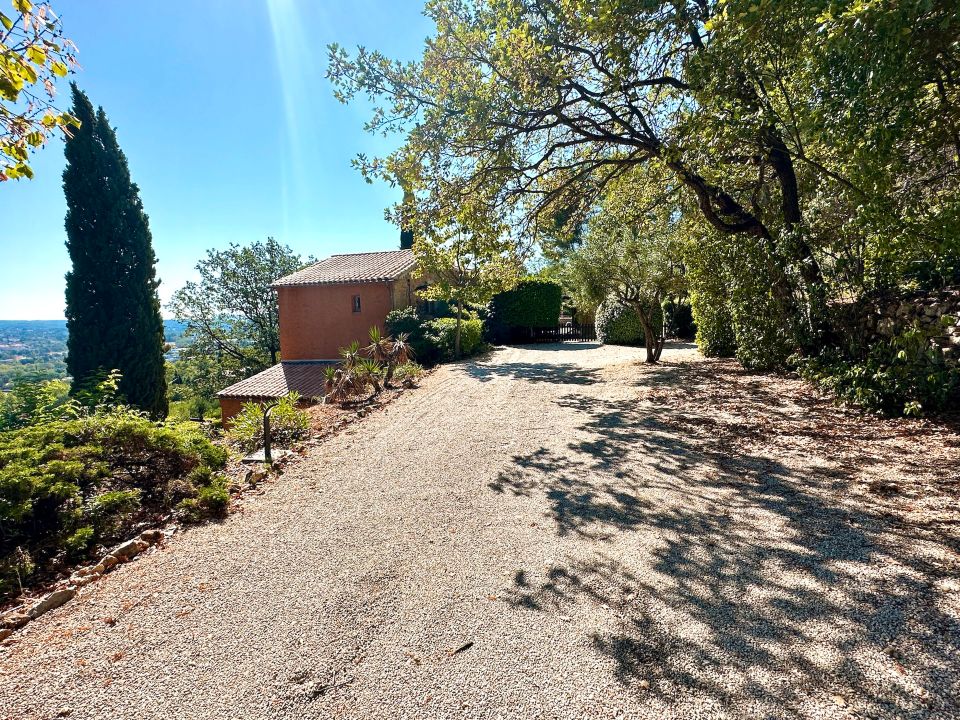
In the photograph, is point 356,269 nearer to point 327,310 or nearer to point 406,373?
point 327,310

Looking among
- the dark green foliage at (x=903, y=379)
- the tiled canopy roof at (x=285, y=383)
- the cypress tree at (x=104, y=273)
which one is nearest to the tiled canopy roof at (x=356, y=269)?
the tiled canopy roof at (x=285, y=383)

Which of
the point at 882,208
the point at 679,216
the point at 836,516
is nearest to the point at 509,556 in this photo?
the point at 836,516

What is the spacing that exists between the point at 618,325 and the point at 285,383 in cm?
1403

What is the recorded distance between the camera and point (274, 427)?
6.70 metres

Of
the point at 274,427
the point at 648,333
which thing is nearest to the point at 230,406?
the point at 274,427

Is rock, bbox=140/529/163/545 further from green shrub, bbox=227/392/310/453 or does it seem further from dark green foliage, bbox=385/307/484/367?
dark green foliage, bbox=385/307/484/367

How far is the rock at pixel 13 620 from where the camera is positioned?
103 inches

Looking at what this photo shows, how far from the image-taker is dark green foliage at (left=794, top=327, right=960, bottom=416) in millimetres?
5266

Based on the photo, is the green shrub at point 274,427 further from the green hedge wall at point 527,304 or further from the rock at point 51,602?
the green hedge wall at point 527,304

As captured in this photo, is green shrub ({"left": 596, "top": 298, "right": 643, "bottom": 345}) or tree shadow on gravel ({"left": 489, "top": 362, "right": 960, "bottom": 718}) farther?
green shrub ({"left": 596, "top": 298, "right": 643, "bottom": 345})

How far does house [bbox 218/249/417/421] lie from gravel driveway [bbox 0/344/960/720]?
12.7 meters

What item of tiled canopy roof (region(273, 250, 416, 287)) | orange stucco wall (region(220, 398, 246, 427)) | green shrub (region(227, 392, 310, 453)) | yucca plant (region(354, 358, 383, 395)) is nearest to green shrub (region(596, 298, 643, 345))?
tiled canopy roof (region(273, 250, 416, 287))

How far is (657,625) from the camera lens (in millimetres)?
2379

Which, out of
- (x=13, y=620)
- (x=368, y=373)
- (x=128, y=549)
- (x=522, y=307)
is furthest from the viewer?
(x=522, y=307)
